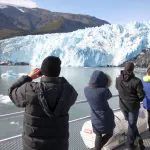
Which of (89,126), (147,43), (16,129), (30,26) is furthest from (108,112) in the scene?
(30,26)

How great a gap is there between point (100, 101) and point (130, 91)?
548 millimetres

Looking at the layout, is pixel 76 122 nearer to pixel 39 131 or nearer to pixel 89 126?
pixel 89 126

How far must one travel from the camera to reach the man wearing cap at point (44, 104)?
6.58 feet

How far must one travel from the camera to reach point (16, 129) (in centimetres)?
1022

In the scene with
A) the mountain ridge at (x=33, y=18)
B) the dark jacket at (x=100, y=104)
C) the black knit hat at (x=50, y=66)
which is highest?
the mountain ridge at (x=33, y=18)

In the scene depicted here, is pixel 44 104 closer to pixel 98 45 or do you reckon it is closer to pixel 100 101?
pixel 100 101

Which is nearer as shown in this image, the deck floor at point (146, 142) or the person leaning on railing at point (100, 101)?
the person leaning on railing at point (100, 101)

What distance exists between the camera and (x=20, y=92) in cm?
201

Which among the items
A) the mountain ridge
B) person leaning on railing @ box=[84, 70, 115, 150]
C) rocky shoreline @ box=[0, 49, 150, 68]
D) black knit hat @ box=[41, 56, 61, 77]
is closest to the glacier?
rocky shoreline @ box=[0, 49, 150, 68]

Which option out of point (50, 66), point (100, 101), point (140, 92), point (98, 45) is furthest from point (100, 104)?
point (98, 45)

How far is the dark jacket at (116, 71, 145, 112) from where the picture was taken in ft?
11.0

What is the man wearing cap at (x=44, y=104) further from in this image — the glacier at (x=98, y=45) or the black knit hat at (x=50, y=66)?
the glacier at (x=98, y=45)

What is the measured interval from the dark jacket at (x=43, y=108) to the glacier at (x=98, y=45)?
3534 centimetres

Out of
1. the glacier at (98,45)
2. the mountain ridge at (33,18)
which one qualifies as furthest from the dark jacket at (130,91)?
the mountain ridge at (33,18)
